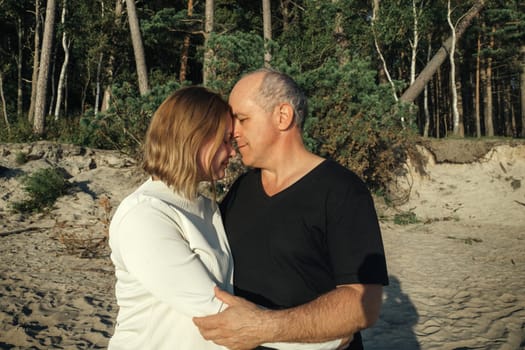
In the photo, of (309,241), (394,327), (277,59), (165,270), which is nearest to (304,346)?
(309,241)

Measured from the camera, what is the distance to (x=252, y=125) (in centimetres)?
212

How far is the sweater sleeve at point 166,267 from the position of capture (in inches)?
55.9

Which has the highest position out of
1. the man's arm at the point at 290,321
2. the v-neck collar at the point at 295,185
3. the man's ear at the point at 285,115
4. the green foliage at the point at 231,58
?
the green foliage at the point at 231,58

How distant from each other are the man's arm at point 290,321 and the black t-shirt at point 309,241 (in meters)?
0.10

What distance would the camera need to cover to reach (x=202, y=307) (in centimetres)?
143

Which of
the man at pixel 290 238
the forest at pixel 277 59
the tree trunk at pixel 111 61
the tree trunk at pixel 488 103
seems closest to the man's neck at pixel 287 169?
the man at pixel 290 238

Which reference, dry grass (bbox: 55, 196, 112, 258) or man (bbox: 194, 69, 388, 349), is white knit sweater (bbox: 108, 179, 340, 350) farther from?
dry grass (bbox: 55, 196, 112, 258)

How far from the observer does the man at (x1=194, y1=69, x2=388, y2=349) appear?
151 cm

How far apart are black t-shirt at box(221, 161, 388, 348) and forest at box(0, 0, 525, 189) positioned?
8.16 m

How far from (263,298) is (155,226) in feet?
2.16

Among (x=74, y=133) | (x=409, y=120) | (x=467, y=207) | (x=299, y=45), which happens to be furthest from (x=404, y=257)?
(x=74, y=133)

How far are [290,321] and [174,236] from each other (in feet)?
1.67

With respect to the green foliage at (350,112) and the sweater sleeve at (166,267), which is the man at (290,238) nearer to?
the sweater sleeve at (166,267)

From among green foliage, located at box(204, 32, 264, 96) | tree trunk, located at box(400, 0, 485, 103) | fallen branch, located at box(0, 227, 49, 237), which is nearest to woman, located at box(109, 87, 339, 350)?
green foliage, located at box(204, 32, 264, 96)
